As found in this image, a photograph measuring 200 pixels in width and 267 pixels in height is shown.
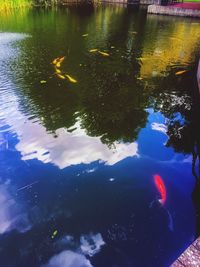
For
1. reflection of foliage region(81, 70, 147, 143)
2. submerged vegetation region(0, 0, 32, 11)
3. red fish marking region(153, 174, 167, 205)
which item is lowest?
red fish marking region(153, 174, 167, 205)

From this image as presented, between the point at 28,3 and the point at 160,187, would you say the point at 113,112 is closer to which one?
the point at 160,187

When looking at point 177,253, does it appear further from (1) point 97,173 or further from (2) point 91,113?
(2) point 91,113

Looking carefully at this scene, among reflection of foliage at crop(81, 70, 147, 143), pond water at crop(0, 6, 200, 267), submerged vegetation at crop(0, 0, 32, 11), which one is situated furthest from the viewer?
submerged vegetation at crop(0, 0, 32, 11)

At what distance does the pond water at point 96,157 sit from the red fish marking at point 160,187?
3 cm

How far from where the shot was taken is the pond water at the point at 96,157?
18.0ft

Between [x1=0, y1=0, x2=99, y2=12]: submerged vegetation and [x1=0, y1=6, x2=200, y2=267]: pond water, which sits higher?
[x1=0, y1=0, x2=99, y2=12]: submerged vegetation

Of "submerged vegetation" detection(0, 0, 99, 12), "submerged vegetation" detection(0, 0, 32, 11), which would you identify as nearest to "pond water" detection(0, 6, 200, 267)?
"submerged vegetation" detection(0, 0, 32, 11)

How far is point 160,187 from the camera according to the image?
22.9ft

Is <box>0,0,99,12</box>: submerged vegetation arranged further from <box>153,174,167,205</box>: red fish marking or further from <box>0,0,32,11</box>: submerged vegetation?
<box>153,174,167,205</box>: red fish marking

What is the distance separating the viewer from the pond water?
5473 mm

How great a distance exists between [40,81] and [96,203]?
8270 mm

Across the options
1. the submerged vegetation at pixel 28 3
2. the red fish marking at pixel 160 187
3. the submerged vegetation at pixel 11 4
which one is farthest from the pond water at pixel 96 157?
the submerged vegetation at pixel 28 3

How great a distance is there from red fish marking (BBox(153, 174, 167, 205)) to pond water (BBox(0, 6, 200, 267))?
0.03 meters

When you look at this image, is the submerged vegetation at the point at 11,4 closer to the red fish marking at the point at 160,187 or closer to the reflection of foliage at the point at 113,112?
the reflection of foliage at the point at 113,112
